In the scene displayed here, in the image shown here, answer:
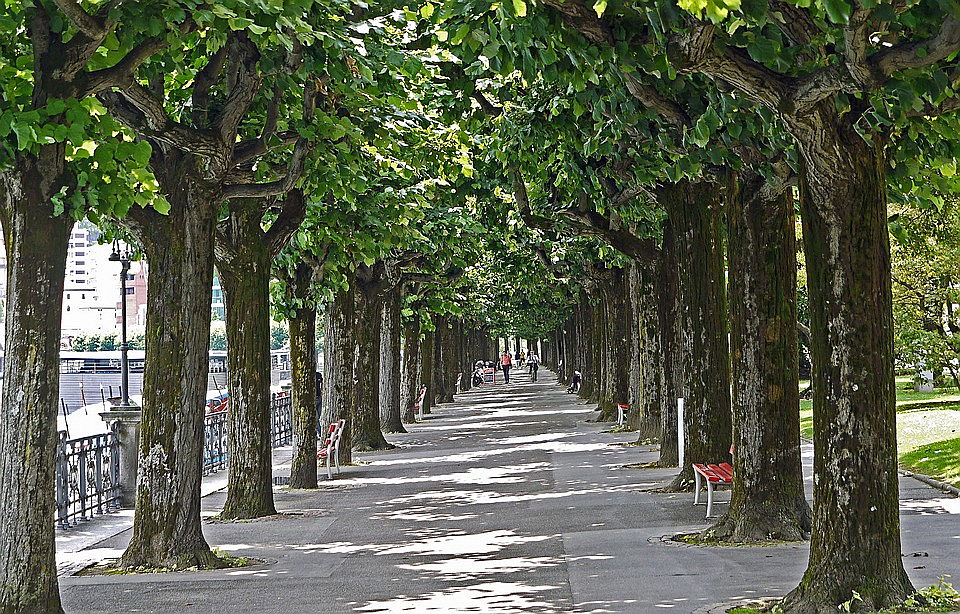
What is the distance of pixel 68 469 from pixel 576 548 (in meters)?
6.75

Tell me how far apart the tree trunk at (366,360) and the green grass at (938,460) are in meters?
11.8

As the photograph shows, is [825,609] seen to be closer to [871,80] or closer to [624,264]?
[871,80]

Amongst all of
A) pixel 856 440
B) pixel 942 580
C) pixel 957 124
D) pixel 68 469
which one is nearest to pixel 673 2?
pixel 856 440

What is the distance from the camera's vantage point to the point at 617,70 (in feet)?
29.4

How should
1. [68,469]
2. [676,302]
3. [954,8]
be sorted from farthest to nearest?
[676,302]
[68,469]
[954,8]

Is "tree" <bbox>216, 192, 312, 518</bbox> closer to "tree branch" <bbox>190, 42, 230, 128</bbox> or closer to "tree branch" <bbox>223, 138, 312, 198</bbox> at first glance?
"tree branch" <bbox>223, 138, 312, 198</bbox>

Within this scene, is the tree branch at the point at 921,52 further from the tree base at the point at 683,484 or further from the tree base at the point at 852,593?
the tree base at the point at 683,484

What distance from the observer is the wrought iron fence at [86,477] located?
14.5 m

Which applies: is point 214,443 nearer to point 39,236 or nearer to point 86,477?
point 86,477

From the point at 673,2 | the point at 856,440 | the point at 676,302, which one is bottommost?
the point at 856,440

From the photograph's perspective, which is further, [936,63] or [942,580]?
[942,580]

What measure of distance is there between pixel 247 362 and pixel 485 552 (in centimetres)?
451

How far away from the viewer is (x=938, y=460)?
17.9 meters

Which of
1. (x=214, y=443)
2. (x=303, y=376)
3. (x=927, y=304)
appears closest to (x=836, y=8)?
(x=303, y=376)
